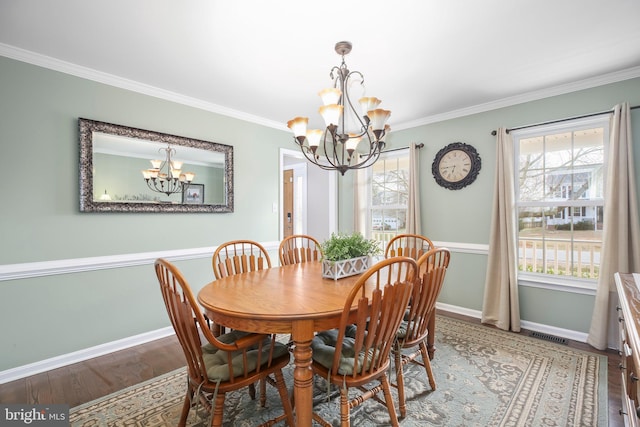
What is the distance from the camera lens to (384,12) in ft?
5.96

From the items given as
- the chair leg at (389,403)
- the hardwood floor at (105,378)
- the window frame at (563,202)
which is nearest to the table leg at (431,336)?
the chair leg at (389,403)

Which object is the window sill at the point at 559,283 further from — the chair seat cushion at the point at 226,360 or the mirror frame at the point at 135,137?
the mirror frame at the point at 135,137

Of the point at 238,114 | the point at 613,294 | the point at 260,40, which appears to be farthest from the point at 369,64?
the point at 613,294

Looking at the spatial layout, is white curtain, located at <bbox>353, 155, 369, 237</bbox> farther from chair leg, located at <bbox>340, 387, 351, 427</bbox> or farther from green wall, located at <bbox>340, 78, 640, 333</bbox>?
chair leg, located at <bbox>340, 387, 351, 427</bbox>

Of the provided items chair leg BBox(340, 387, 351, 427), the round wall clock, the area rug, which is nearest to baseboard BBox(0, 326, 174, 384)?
the area rug

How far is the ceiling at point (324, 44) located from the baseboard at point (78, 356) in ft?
7.62

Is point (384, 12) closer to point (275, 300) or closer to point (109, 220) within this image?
point (275, 300)

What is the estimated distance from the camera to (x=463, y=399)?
1.96 metres

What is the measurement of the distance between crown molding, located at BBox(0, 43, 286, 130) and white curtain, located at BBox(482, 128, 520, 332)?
2920mm

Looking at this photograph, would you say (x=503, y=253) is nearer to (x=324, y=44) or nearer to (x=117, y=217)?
(x=324, y=44)

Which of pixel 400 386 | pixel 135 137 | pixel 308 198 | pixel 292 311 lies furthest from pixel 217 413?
pixel 308 198

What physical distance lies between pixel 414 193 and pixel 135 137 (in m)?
3.19

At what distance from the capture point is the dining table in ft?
4.53

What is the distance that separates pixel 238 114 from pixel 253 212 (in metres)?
1.20
